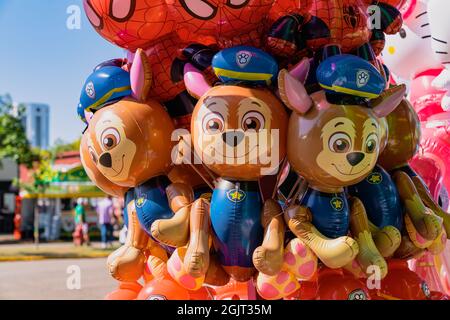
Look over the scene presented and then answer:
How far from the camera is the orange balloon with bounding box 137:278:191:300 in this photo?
3252 millimetres

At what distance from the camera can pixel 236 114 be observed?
2.88 meters

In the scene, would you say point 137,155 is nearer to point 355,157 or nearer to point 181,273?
point 181,273

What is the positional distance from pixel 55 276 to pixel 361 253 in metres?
7.50

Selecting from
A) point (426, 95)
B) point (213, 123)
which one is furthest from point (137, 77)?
point (426, 95)

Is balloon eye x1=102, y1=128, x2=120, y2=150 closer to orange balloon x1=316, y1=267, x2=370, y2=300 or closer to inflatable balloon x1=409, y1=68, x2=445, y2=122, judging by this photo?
orange balloon x1=316, y1=267, x2=370, y2=300

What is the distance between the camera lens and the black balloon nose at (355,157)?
2.83 meters

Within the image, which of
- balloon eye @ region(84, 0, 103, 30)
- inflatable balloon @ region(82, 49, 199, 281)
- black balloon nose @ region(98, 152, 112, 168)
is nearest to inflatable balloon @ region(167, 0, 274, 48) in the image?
inflatable balloon @ region(82, 49, 199, 281)

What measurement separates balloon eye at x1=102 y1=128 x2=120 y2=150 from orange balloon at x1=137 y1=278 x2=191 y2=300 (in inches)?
35.0

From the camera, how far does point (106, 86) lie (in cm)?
321

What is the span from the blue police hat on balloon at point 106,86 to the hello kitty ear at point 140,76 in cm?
7

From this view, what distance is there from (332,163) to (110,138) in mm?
1237

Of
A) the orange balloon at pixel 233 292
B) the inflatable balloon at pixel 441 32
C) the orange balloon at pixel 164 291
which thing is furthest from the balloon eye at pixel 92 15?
the inflatable balloon at pixel 441 32
